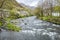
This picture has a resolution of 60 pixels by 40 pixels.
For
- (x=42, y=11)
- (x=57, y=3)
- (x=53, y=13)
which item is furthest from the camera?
(x=42, y=11)

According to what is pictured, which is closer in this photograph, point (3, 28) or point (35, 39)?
point (35, 39)

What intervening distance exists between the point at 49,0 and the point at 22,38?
14187 millimetres

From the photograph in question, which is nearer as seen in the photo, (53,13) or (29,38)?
(29,38)

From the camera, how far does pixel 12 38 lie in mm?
8555

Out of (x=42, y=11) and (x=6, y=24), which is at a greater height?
(x=6, y=24)

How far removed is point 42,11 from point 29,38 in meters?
19.0

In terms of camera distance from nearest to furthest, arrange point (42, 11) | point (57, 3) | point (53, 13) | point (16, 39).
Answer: point (16, 39) → point (57, 3) → point (53, 13) → point (42, 11)

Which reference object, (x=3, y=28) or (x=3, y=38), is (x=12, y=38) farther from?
(x=3, y=28)

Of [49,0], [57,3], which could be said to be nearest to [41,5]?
[49,0]

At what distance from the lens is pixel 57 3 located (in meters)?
18.4

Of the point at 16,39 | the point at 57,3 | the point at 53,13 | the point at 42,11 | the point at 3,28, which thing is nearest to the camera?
the point at 16,39

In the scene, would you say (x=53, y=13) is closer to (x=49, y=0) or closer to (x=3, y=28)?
(x=49, y=0)

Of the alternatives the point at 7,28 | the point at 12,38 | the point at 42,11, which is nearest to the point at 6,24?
the point at 7,28

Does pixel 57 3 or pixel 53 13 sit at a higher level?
pixel 57 3
